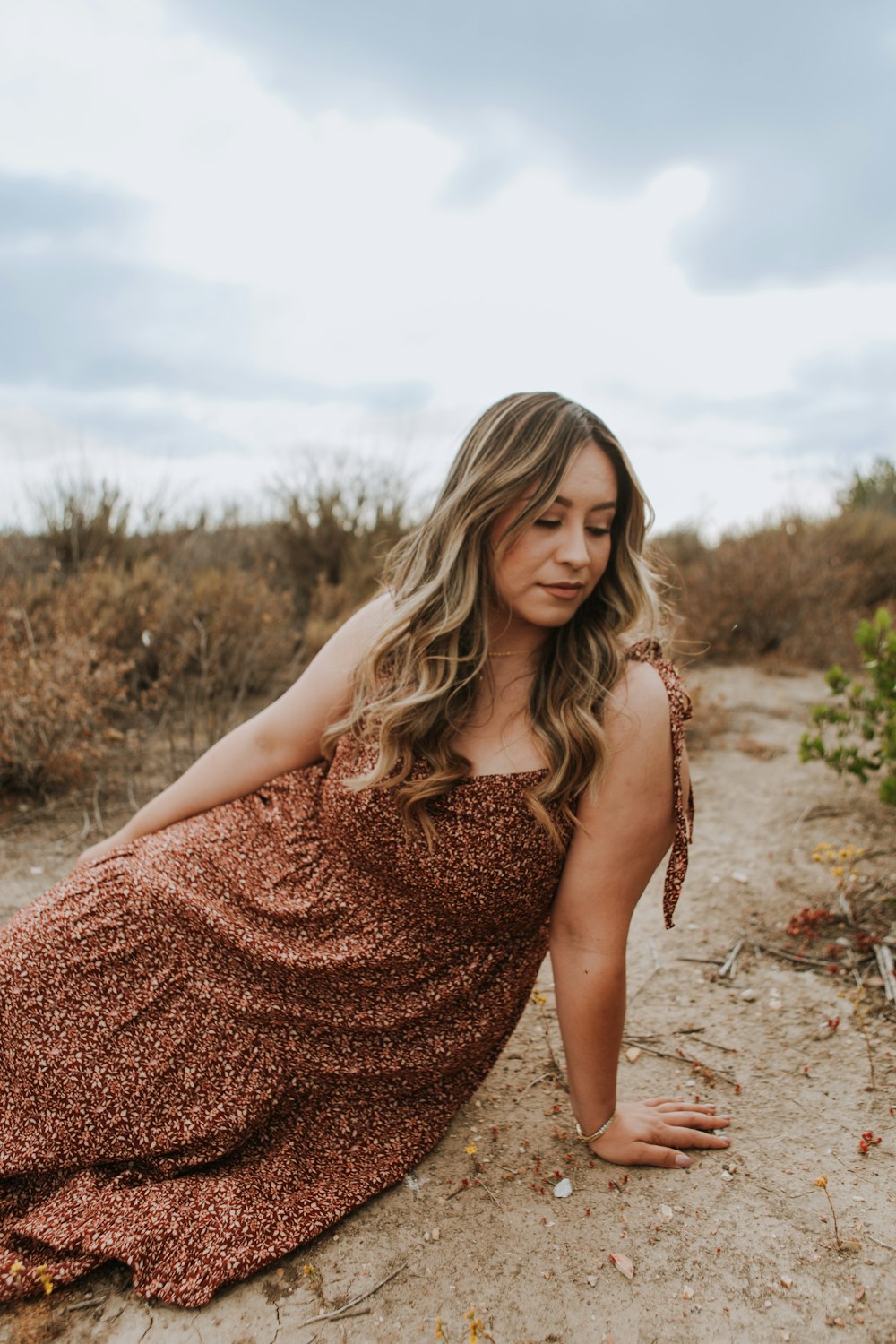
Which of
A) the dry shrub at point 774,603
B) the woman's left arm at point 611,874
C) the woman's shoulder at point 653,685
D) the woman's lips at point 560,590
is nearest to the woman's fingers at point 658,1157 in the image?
the woman's left arm at point 611,874

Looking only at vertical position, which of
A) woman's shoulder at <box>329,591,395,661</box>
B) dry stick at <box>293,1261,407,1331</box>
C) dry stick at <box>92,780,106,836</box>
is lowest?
dry stick at <box>293,1261,407,1331</box>

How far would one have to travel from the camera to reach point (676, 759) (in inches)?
70.0

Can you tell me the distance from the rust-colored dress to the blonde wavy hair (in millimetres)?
63

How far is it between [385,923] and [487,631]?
0.61m

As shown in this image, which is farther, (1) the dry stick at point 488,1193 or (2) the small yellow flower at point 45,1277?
(1) the dry stick at point 488,1193

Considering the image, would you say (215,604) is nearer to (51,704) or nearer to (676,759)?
(51,704)

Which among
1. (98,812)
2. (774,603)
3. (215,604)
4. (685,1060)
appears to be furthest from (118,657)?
(774,603)

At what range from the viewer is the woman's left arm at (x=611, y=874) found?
1.76 meters

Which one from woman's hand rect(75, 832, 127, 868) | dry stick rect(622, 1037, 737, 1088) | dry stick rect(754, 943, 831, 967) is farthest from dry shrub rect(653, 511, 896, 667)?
woman's hand rect(75, 832, 127, 868)

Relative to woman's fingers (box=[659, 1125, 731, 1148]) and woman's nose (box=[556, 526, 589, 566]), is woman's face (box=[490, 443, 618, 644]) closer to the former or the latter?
woman's nose (box=[556, 526, 589, 566])

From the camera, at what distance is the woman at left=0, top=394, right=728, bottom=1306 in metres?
1.76

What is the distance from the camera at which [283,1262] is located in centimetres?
178

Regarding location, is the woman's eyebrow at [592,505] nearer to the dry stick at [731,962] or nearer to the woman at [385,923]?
the woman at [385,923]

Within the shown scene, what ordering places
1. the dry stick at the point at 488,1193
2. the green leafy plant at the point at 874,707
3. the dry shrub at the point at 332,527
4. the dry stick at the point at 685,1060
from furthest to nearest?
the dry shrub at the point at 332,527 < the green leafy plant at the point at 874,707 < the dry stick at the point at 685,1060 < the dry stick at the point at 488,1193
